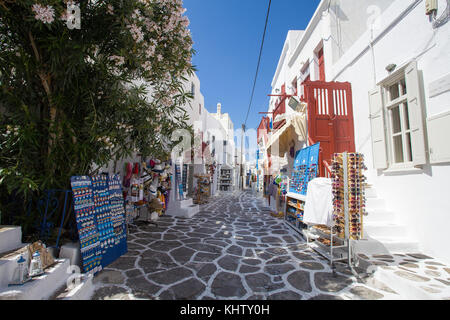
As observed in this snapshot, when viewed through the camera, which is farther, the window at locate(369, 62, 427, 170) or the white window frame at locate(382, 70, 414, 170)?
the white window frame at locate(382, 70, 414, 170)

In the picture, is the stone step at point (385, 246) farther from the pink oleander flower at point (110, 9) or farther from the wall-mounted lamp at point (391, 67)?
the pink oleander flower at point (110, 9)

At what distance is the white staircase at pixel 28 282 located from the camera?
2197 mm

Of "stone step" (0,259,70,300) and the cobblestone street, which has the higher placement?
"stone step" (0,259,70,300)

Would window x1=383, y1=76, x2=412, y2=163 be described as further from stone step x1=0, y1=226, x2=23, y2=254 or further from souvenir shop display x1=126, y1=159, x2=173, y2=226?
stone step x1=0, y1=226, x2=23, y2=254

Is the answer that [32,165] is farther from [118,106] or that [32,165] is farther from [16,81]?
[118,106]

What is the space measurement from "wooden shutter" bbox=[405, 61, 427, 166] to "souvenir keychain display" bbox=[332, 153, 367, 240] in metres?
1.34

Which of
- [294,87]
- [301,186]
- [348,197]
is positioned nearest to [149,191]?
[301,186]

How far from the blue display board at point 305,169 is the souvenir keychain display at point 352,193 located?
1.76 meters

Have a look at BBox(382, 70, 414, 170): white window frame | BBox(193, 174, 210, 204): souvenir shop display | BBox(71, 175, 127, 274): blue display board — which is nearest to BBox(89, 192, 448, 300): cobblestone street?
BBox(71, 175, 127, 274): blue display board

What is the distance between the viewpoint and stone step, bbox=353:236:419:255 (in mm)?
4098

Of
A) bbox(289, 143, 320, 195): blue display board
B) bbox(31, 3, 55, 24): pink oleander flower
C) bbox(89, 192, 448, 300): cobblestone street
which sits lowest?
bbox(89, 192, 448, 300): cobblestone street

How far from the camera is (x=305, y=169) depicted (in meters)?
6.04
